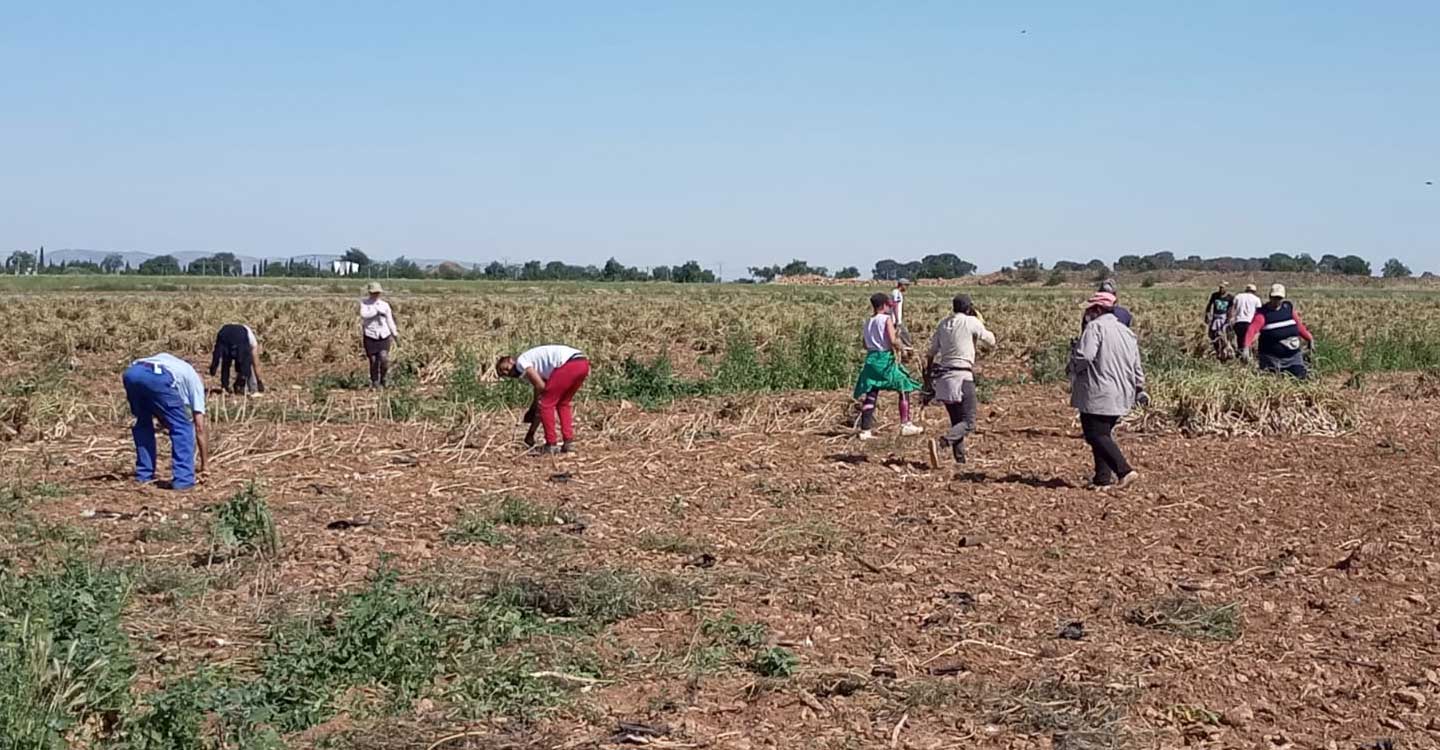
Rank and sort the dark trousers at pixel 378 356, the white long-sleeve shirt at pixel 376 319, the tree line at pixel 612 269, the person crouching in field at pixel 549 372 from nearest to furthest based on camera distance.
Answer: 1. the person crouching in field at pixel 549 372
2. the white long-sleeve shirt at pixel 376 319
3. the dark trousers at pixel 378 356
4. the tree line at pixel 612 269

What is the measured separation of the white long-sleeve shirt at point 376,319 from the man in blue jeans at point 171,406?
265 inches

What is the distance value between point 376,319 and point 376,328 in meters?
0.17

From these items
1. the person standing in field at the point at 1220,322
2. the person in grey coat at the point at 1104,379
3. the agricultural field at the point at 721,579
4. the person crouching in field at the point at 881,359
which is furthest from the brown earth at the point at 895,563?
the person standing in field at the point at 1220,322

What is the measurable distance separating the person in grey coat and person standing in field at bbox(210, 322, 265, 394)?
9.98 m

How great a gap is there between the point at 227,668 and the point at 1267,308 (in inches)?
500

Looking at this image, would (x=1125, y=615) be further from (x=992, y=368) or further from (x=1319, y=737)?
(x=992, y=368)

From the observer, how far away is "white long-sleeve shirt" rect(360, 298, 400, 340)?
17266 millimetres

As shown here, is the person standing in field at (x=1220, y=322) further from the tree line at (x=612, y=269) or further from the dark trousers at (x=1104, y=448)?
the tree line at (x=612, y=269)

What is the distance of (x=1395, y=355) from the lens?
2284 cm

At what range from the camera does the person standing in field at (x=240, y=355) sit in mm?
16781

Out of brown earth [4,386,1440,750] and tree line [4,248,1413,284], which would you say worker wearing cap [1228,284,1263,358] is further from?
tree line [4,248,1413,284]

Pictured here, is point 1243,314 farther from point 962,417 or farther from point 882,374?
point 962,417

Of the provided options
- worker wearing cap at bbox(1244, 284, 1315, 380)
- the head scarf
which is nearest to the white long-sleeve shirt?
the head scarf

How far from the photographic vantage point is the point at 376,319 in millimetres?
17344
